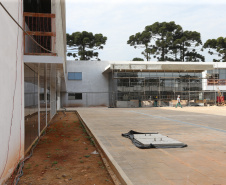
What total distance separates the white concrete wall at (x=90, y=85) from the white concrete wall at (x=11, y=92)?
27347mm

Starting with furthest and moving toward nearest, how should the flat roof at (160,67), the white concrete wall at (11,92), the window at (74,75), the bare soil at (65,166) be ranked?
the window at (74,75)
the flat roof at (160,67)
the bare soil at (65,166)
the white concrete wall at (11,92)

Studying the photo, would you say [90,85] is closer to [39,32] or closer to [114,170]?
[39,32]

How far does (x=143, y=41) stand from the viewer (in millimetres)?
51344

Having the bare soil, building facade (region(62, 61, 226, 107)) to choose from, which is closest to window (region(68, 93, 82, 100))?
building facade (region(62, 61, 226, 107))

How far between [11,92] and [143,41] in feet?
161

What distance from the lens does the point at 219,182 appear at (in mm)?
3594

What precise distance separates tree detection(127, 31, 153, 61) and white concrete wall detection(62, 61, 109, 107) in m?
19.3

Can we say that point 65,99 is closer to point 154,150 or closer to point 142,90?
point 142,90

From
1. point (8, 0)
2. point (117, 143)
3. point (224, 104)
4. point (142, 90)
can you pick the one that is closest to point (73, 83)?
point (142, 90)

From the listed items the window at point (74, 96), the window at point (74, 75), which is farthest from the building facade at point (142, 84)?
the window at point (74, 75)

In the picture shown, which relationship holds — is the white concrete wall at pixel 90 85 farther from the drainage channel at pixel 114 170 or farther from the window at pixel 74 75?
the drainage channel at pixel 114 170

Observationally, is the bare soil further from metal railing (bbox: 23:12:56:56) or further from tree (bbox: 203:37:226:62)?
tree (bbox: 203:37:226:62)

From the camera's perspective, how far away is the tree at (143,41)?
49.7m

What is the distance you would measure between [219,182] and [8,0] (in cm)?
439
